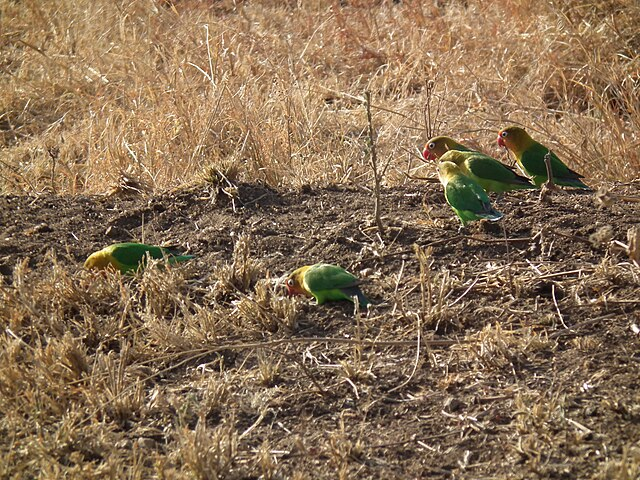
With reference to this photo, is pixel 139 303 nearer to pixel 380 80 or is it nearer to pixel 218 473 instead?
pixel 218 473

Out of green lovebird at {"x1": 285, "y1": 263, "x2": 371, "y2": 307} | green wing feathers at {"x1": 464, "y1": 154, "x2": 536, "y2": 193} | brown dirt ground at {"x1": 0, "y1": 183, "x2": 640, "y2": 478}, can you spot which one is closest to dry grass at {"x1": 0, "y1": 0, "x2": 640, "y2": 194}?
brown dirt ground at {"x1": 0, "y1": 183, "x2": 640, "y2": 478}

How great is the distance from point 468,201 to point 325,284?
980 mm

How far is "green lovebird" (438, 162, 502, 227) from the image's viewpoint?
4316 mm

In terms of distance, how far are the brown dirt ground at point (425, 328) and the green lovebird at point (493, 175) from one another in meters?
0.12

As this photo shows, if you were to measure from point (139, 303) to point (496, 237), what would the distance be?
5.81 feet

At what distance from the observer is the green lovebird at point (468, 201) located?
14.2ft

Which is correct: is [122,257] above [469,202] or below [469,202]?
below

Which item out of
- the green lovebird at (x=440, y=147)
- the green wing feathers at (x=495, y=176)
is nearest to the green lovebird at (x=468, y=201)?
the green wing feathers at (x=495, y=176)

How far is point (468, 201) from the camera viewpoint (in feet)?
14.3

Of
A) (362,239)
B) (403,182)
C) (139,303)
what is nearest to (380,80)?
(403,182)

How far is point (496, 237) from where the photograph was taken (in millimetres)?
4375

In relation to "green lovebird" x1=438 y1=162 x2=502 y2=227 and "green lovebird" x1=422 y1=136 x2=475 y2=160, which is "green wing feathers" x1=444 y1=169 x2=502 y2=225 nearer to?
"green lovebird" x1=438 y1=162 x2=502 y2=227

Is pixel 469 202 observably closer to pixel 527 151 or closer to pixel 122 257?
pixel 527 151

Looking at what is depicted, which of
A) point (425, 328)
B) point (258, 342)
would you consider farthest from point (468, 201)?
point (258, 342)
